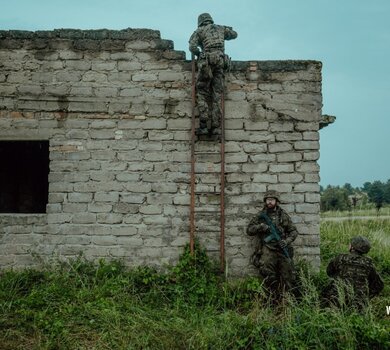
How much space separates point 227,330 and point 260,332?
34cm

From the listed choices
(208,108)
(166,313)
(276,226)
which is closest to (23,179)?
(208,108)

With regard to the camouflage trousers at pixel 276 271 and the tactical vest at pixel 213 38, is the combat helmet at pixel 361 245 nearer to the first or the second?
the camouflage trousers at pixel 276 271

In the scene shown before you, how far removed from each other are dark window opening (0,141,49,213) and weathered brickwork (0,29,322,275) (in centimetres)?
204

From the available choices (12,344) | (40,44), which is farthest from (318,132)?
(12,344)

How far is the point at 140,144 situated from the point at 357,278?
11.2 feet

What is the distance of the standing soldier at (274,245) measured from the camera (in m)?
5.61

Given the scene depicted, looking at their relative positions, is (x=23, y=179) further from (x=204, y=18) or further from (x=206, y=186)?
(x=204, y=18)

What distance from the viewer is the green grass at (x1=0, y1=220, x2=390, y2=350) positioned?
4.20 m

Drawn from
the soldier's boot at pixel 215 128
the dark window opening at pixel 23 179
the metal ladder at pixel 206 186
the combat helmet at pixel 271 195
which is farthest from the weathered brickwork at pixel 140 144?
the dark window opening at pixel 23 179

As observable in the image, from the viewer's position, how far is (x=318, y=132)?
6199mm

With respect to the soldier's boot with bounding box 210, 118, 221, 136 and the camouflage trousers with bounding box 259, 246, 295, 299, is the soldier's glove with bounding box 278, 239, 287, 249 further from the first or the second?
the soldier's boot with bounding box 210, 118, 221, 136

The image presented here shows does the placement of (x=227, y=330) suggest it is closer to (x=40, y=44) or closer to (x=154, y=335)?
(x=154, y=335)

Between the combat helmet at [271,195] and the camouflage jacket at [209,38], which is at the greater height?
the camouflage jacket at [209,38]

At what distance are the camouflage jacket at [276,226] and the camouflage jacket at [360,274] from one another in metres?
0.77
